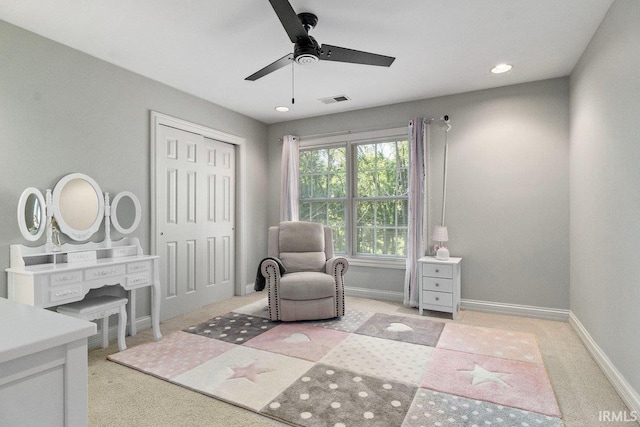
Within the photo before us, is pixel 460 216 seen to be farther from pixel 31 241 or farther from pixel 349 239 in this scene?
pixel 31 241

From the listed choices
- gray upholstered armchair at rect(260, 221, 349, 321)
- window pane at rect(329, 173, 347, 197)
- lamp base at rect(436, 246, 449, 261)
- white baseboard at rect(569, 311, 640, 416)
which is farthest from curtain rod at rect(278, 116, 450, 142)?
white baseboard at rect(569, 311, 640, 416)

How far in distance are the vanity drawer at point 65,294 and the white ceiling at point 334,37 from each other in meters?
1.96

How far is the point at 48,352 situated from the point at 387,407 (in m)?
1.75

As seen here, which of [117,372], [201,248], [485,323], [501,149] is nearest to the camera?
[117,372]

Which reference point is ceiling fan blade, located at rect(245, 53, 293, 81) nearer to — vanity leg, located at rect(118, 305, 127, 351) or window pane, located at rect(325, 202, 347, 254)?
vanity leg, located at rect(118, 305, 127, 351)

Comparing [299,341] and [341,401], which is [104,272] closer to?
[299,341]

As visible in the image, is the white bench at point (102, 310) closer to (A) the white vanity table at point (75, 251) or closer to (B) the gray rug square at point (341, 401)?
(A) the white vanity table at point (75, 251)

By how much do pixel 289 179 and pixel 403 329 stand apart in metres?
2.62

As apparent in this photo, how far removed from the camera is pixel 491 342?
2.93 meters

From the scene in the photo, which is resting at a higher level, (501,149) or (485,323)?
(501,149)

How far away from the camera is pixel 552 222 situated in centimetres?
356

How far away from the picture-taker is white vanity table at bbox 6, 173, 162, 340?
2359 millimetres

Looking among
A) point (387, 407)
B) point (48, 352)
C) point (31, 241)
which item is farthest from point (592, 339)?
point (31, 241)

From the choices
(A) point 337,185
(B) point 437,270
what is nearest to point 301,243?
(A) point 337,185
